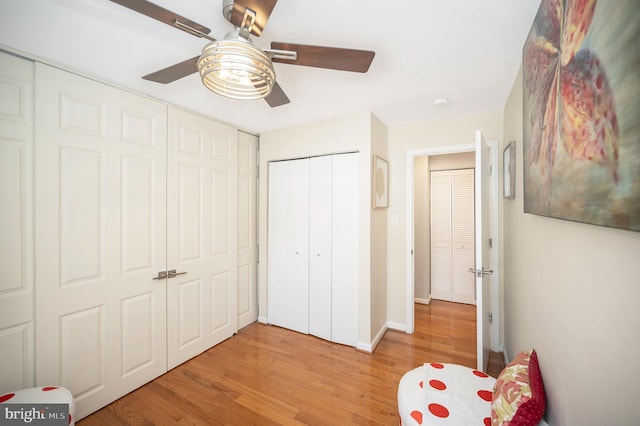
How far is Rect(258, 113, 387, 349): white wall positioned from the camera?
2.63 metres

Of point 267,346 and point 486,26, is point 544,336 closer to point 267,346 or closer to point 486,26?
point 486,26

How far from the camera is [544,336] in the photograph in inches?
46.5

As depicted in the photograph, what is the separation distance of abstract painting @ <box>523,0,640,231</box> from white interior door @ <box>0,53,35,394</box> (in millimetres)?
2687

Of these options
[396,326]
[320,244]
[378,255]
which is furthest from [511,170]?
[396,326]

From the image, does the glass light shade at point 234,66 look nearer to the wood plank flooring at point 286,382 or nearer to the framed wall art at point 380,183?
the framed wall art at point 380,183

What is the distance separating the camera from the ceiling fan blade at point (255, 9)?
982mm

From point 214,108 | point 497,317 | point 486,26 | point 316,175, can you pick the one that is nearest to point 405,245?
point 497,317

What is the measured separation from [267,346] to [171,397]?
963 mm

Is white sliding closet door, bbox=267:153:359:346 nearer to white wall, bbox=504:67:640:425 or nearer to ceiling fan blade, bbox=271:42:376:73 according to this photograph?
ceiling fan blade, bbox=271:42:376:73

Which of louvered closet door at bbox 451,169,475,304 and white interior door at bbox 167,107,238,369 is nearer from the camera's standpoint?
white interior door at bbox 167,107,238,369

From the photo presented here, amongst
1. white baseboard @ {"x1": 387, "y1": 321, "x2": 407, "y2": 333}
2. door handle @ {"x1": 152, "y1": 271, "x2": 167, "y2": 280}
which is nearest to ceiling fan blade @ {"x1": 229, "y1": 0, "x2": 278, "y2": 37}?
door handle @ {"x1": 152, "y1": 271, "x2": 167, "y2": 280}

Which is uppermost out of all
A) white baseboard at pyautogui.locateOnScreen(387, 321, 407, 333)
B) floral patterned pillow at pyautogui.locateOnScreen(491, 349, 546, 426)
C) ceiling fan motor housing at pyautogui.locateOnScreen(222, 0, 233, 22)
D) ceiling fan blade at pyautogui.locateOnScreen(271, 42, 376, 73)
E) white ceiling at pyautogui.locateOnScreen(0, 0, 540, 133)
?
white ceiling at pyautogui.locateOnScreen(0, 0, 540, 133)

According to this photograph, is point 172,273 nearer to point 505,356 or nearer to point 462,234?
point 505,356

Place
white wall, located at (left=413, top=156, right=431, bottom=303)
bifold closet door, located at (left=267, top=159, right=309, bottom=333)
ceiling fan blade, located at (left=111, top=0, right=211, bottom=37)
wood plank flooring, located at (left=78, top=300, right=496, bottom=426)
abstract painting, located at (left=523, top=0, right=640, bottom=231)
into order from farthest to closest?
white wall, located at (left=413, top=156, right=431, bottom=303), bifold closet door, located at (left=267, top=159, right=309, bottom=333), wood plank flooring, located at (left=78, top=300, right=496, bottom=426), ceiling fan blade, located at (left=111, top=0, right=211, bottom=37), abstract painting, located at (left=523, top=0, right=640, bottom=231)
